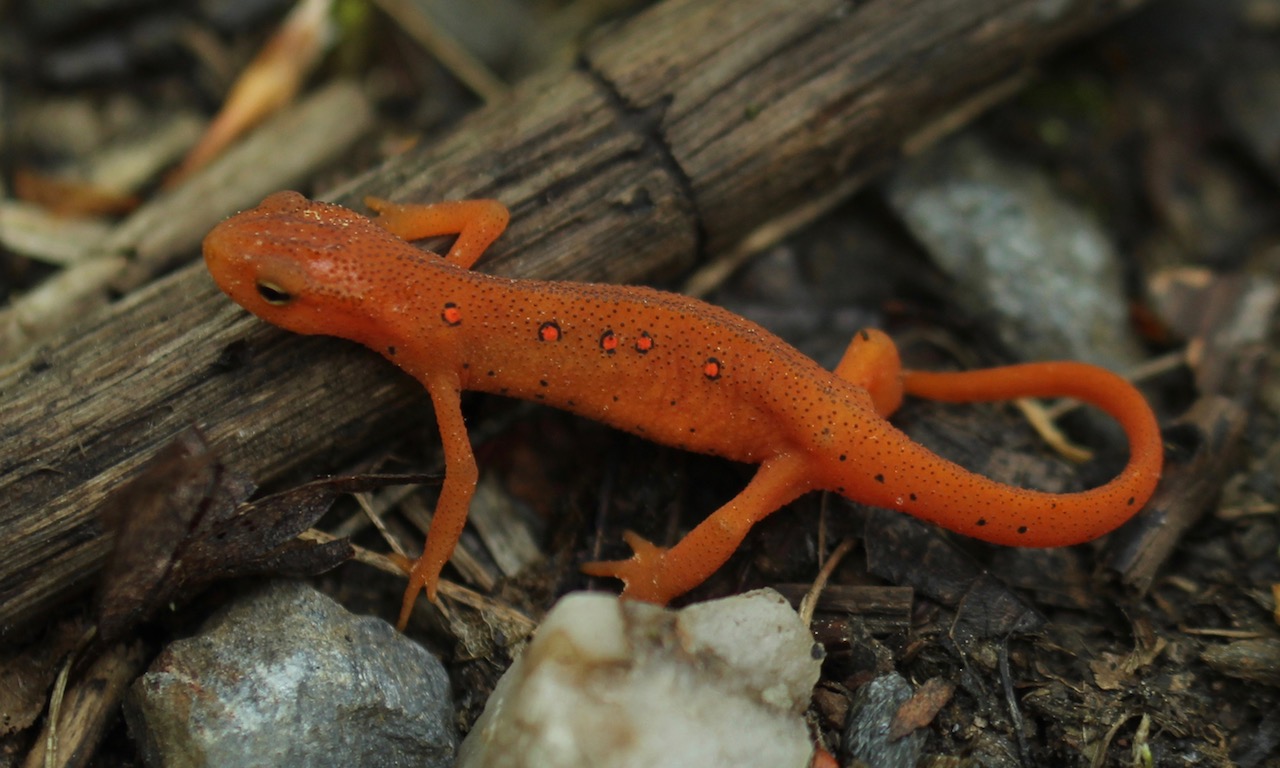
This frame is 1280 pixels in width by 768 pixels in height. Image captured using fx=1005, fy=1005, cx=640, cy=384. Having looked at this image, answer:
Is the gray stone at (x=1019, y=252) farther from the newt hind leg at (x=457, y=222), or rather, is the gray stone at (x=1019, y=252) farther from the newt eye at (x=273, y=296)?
the newt eye at (x=273, y=296)

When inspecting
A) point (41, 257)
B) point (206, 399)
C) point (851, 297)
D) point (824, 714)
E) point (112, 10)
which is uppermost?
point (112, 10)

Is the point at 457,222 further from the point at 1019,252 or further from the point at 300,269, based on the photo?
the point at 1019,252

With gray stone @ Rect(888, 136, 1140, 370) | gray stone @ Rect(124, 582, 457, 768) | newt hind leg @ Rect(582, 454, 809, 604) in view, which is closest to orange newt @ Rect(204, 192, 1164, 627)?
newt hind leg @ Rect(582, 454, 809, 604)

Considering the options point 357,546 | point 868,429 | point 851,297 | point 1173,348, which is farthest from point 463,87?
point 1173,348

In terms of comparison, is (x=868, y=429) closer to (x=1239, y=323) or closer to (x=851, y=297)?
(x=851, y=297)

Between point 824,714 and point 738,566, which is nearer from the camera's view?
point 824,714

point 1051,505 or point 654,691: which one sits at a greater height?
point 654,691

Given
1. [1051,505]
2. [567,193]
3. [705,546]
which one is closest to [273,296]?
[567,193]
